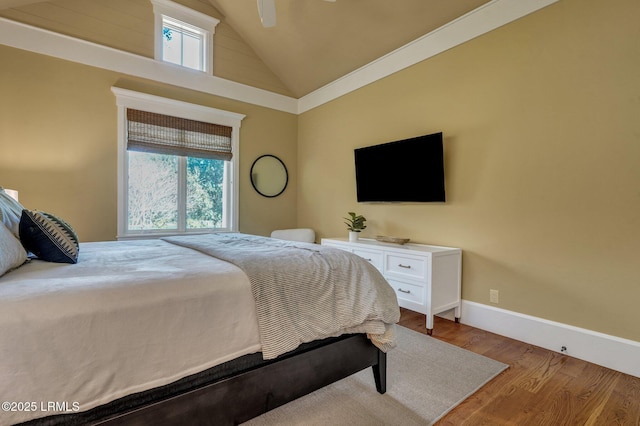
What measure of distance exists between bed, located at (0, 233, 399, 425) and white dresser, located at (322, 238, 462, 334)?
3.61 ft

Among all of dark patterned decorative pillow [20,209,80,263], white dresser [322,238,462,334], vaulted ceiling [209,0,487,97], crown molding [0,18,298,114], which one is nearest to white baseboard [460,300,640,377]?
white dresser [322,238,462,334]

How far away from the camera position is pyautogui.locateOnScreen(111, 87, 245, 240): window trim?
3543 mm

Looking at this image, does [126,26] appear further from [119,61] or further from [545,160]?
[545,160]

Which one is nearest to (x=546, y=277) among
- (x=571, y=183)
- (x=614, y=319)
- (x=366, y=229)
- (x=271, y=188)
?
(x=614, y=319)

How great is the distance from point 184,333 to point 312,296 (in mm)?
576

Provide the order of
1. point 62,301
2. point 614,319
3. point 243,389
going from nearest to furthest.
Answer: point 62,301 → point 243,389 → point 614,319

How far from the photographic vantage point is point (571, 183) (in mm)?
2273

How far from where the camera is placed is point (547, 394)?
177 cm

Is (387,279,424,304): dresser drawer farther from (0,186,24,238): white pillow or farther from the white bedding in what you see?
(0,186,24,238): white pillow

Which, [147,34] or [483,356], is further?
[147,34]

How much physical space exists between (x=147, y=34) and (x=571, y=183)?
15.5 feet

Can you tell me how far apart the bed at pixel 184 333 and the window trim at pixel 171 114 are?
210cm

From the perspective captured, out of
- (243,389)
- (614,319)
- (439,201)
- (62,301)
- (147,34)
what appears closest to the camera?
(62,301)

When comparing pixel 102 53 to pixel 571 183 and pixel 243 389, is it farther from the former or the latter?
pixel 571 183
